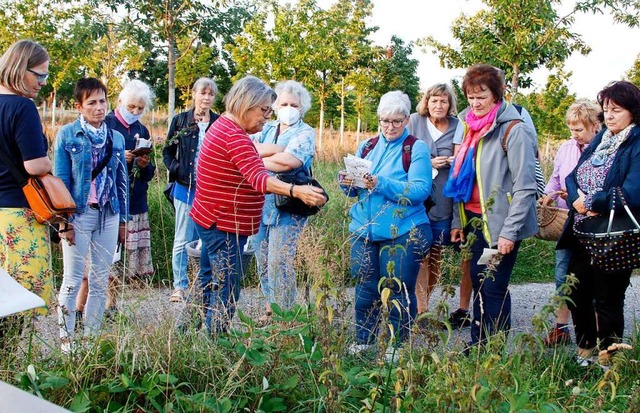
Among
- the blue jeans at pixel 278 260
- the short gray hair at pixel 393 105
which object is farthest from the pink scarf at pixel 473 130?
the blue jeans at pixel 278 260

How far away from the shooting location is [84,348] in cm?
293

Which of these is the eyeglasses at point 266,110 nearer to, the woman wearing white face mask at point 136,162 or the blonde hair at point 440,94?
the woman wearing white face mask at point 136,162

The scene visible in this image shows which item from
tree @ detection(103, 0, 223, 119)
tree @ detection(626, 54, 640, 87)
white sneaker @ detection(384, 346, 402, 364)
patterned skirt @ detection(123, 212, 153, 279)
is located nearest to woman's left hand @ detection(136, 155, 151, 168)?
patterned skirt @ detection(123, 212, 153, 279)

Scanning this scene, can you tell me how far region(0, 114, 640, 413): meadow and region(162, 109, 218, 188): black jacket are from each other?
8.10 ft

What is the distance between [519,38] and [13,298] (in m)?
12.9

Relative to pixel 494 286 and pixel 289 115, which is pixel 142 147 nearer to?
pixel 289 115

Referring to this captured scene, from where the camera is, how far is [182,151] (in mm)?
5672

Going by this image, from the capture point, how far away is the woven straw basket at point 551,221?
504 cm

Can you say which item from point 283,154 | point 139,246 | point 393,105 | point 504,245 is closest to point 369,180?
point 393,105

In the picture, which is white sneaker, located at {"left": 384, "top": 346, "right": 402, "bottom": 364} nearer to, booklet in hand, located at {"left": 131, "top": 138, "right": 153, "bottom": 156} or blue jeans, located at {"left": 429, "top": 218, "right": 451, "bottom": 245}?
blue jeans, located at {"left": 429, "top": 218, "right": 451, "bottom": 245}

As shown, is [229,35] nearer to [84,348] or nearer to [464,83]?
[464,83]

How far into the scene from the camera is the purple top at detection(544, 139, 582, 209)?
5422 mm

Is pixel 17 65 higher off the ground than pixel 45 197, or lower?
higher

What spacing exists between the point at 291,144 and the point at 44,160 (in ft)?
6.06
